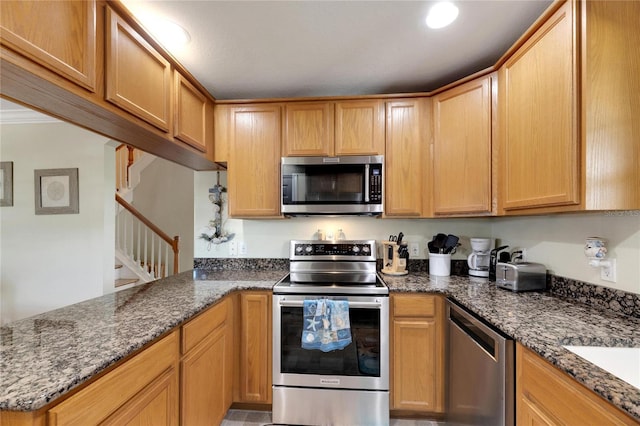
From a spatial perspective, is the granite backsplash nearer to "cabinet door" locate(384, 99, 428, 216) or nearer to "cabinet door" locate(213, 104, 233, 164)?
"cabinet door" locate(384, 99, 428, 216)

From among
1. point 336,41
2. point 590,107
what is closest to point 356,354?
point 590,107

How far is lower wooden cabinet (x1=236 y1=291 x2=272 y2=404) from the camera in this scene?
6.20 ft

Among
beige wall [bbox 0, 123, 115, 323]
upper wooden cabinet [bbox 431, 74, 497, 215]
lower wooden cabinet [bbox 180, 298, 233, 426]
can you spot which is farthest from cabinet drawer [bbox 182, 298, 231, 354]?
beige wall [bbox 0, 123, 115, 323]

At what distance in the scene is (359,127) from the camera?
2.13 m

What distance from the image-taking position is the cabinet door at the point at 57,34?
0.84 meters

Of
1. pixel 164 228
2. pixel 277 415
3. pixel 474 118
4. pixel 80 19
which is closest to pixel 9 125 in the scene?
pixel 164 228

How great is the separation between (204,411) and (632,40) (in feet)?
8.73

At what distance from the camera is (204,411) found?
1502 mm

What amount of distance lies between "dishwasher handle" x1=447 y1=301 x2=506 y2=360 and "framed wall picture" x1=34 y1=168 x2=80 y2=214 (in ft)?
11.8

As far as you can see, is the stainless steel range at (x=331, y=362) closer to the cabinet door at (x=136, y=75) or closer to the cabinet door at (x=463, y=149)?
the cabinet door at (x=463, y=149)

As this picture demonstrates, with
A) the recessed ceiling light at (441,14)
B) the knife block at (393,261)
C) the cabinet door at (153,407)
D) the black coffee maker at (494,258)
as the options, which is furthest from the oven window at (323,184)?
the cabinet door at (153,407)

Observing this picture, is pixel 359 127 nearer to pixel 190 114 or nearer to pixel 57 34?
pixel 190 114

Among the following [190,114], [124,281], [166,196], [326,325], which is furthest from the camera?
[166,196]

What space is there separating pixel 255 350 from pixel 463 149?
2041 millimetres
